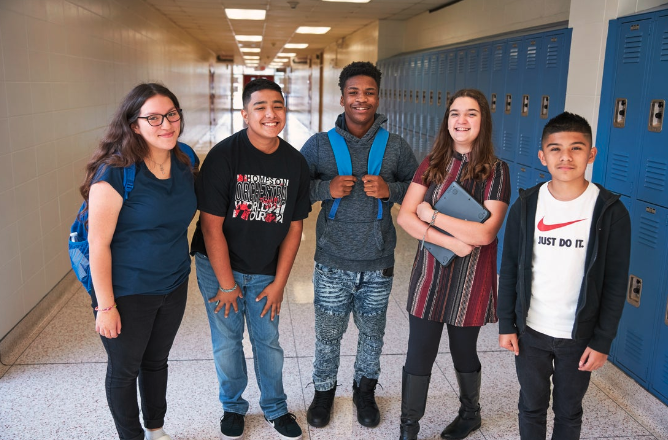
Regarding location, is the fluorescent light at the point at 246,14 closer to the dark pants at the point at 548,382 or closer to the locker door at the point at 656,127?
the locker door at the point at 656,127

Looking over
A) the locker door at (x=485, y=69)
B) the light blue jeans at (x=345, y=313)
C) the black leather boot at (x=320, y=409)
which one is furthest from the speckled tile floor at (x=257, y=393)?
the locker door at (x=485, y=69)

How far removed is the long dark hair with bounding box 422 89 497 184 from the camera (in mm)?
2032

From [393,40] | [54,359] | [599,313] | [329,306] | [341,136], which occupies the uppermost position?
[393,40]

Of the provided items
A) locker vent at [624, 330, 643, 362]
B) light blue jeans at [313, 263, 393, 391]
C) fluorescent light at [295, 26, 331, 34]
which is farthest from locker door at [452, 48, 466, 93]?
fluorescent light at [295, 26, 331, 34]

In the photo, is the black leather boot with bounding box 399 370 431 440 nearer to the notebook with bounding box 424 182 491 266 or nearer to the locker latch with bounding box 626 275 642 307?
the notebook with bounding box 424 182 491 266

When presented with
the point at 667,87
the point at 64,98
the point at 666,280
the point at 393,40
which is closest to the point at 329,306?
the point at 666,280

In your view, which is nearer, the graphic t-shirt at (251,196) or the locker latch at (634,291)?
the graphic t-shirt at (251,196)

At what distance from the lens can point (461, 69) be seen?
5.55m

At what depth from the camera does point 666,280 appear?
8.77 feet

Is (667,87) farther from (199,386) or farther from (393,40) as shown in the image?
(393,40)

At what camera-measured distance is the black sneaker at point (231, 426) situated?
238 centimetres

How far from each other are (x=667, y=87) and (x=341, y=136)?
1.55 meters

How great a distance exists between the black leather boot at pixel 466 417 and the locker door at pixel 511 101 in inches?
93.9

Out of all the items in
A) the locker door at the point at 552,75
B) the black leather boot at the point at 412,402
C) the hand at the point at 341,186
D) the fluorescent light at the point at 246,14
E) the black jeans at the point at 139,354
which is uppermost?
the fluorescent light at the point at 246,14
